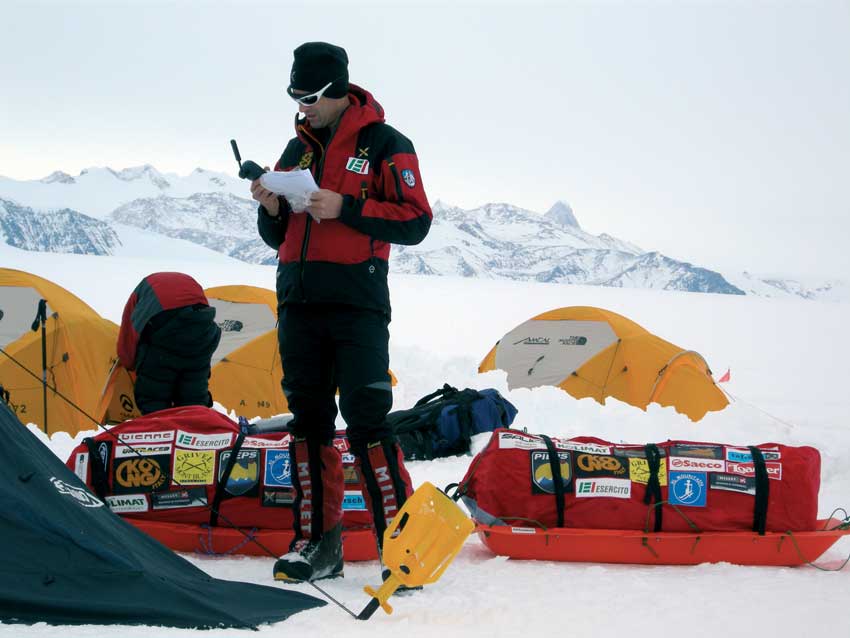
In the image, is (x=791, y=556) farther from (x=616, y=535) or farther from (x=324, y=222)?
(x=324, y=222)

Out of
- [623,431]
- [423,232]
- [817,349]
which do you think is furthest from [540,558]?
[817,349]

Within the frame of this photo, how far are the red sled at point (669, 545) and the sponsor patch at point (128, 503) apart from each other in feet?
4.84

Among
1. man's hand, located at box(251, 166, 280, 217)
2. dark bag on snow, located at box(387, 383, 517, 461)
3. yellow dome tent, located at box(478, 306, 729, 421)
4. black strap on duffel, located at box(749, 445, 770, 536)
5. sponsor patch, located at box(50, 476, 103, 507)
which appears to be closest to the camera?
sponsor patch, located at box(50, 476, 103, 507)

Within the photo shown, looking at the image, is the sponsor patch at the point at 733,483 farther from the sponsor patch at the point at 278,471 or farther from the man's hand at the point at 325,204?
the man's hand at the point at 325,204

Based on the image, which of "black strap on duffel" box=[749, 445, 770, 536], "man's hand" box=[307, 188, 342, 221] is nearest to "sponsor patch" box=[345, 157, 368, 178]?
"man's hand" box=[307, 188, 342, 221]

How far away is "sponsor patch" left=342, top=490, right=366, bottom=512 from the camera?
344 cm

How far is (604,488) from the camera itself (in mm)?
3541

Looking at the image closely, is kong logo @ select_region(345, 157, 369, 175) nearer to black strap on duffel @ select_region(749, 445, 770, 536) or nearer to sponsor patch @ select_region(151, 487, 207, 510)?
sponsor patch @ select_region(151, 487, 207, 510)

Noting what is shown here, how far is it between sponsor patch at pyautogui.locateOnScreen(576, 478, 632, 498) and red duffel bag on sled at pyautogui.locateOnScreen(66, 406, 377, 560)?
0.94 metres

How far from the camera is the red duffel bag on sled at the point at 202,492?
3.38 metres

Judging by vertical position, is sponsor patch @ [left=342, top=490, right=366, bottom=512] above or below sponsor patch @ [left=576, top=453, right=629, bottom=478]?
below

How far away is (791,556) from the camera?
3.43 meters

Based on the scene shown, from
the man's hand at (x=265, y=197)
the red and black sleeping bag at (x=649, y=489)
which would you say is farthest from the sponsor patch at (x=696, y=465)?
the man's hand at (x=265, y=197)

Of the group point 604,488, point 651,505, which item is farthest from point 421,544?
point 651,505
